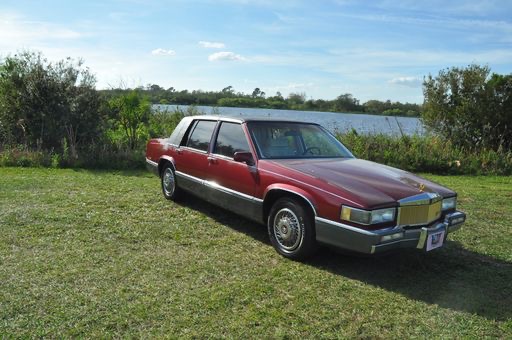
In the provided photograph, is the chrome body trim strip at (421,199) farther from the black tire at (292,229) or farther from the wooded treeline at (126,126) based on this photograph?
the wooded treeline at (126,126)

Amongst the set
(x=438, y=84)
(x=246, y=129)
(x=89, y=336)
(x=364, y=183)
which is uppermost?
(x=438, y=84)

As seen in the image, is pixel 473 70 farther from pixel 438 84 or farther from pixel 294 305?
pixel 294 305

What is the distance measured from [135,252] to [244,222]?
187cm

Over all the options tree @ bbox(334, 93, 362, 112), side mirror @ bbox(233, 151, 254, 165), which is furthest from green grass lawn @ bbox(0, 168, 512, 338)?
tree @ bbox(334, 93, 362, 112)

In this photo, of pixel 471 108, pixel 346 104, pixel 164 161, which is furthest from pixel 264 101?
pixel 164 161

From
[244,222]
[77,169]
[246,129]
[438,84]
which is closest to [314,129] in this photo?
[246,129]

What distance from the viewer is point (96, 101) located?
12695mm

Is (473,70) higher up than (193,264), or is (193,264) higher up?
(473,70)

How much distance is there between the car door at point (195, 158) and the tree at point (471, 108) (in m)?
11.6

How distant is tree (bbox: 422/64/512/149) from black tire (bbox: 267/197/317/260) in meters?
12.3

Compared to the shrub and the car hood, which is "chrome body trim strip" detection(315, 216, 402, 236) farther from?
the shrub

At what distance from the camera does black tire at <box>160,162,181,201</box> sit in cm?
718

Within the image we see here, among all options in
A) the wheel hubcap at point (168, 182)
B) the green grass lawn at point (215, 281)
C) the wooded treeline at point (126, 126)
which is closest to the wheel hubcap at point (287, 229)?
the green grass lawn at point (215, 281)

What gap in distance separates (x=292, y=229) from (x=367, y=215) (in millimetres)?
961
